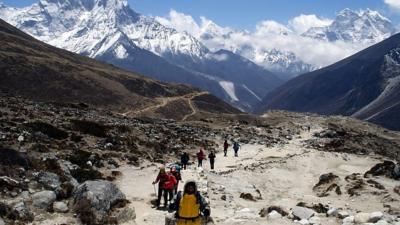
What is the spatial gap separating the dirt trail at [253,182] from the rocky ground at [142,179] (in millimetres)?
85

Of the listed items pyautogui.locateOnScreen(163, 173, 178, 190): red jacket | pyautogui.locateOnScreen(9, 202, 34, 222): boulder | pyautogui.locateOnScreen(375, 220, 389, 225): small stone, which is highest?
pyautogui.locateOnScreen(163, 173, 178, 190): red jacket

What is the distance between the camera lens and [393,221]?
23.9 m

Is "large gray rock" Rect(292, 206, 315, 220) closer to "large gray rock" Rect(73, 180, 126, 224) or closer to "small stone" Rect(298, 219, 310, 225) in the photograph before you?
"small stone" Rect(298, 219, 310, 225)

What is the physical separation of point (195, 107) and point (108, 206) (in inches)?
5692

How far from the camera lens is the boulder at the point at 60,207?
2421cm

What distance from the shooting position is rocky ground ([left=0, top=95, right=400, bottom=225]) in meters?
24.6

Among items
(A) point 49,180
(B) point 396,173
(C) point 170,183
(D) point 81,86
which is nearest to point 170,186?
→ (C) point 170,183

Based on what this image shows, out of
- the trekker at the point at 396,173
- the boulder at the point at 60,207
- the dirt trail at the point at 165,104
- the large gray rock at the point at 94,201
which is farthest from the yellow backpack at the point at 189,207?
the dirt trail at the point at 165,104

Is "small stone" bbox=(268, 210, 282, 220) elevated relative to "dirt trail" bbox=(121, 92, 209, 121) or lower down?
lower down

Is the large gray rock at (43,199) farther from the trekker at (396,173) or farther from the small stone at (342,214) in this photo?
the trekker at (396,173)

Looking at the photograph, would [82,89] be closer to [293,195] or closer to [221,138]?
[221,138]

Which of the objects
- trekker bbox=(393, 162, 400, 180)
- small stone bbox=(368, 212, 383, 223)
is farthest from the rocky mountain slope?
small stone bbox=(368, 212, 383, 223)

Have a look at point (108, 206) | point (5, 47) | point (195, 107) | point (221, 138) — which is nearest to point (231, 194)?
point (108, 206)

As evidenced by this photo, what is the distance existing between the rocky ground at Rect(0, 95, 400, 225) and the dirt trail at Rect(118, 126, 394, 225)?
0.08 metres
